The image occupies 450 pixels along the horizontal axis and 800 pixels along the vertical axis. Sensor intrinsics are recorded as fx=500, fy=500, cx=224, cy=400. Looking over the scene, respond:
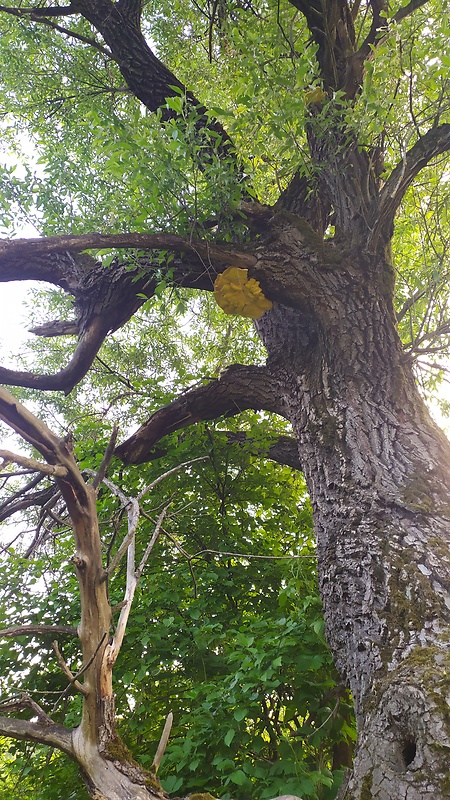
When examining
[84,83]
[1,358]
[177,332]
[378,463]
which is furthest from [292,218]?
[1,358]

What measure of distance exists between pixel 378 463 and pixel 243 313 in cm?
132

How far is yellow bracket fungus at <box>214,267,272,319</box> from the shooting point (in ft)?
9.76

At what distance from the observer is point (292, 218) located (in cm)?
333

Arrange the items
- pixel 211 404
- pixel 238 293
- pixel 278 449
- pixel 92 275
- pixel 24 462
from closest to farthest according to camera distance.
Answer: pixel 24 462
pixel 238 293
pixel 92 275
pixel 211 404
pixel 278 449

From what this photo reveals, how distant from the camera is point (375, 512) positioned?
2.20 metres

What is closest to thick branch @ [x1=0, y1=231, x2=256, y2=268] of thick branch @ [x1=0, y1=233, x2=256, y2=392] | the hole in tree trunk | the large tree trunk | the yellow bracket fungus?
thick branch @ [x1=0, y1=233, x2=256, y2=392]

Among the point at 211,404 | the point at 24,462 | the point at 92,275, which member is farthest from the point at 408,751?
the point at 92,275

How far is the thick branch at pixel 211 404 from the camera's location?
346 cm

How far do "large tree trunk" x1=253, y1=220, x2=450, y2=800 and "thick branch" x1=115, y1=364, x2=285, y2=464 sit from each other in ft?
0.61

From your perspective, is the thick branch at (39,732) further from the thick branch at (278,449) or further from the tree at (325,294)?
the thick branch at (278,449)

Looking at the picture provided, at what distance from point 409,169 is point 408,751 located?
2.74 meters

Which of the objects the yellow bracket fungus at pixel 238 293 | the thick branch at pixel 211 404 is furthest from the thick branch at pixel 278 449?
the yellow bracket fungus at pixel 238 293

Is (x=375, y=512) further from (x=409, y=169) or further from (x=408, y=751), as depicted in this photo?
(x=409, y=169)

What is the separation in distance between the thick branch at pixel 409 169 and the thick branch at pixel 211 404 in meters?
1.19
